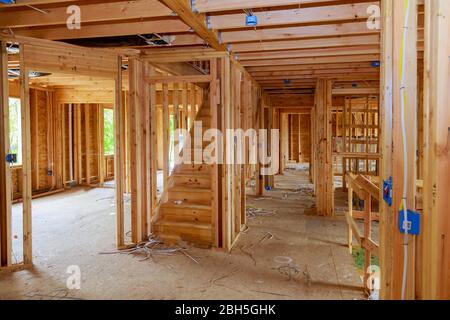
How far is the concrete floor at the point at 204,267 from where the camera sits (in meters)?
3.09

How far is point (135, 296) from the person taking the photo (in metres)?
3.00

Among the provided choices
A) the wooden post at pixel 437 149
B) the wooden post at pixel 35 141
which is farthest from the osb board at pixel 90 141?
the wooden post at pixel 437 149

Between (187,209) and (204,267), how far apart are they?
1.11m

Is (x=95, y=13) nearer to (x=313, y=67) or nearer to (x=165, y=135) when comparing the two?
(x=165, y=135)

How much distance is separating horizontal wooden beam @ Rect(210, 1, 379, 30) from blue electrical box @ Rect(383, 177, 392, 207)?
179 cm

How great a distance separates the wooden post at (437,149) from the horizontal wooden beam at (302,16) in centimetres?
155

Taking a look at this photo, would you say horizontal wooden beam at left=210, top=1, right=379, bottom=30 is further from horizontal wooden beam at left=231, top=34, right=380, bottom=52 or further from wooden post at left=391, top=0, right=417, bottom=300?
wooden post at left=391, top=0, right=417, bottom=300

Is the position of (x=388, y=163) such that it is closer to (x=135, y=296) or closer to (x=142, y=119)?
(x=135, y=296)

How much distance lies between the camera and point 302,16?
3006 millimetres

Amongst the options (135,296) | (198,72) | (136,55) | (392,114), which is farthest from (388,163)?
(198,72)

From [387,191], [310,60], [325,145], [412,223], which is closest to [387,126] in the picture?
[387,191]

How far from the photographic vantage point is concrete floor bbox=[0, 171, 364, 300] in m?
3.09

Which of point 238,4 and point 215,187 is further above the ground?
point 238,4

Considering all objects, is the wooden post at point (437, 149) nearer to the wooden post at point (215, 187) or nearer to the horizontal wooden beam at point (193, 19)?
the horizontal wooden beam at point (193, 19)
